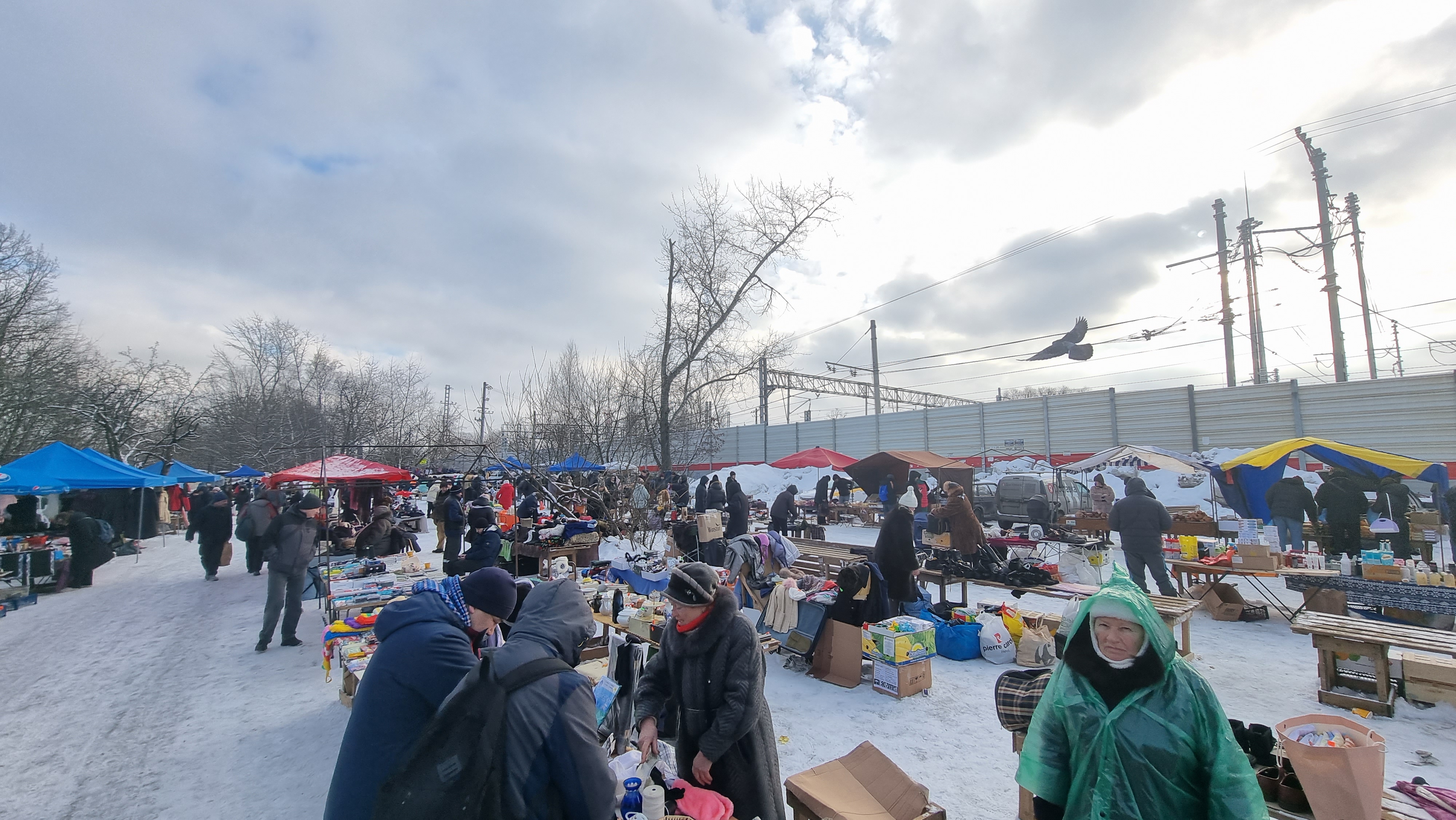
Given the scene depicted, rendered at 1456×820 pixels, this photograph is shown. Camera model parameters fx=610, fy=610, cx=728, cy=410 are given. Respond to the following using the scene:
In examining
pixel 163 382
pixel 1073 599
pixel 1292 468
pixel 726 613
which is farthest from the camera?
pixel 163 382

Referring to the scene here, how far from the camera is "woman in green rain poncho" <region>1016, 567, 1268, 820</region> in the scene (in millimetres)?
1827

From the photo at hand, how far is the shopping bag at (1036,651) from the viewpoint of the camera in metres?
6.26

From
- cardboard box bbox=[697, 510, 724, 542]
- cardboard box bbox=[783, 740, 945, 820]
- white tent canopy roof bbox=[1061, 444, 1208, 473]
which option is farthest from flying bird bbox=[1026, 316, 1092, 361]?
cardboard box bbox=[783, 740, 945, 820]

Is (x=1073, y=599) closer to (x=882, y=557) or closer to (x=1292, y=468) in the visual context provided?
(x=882, y=557)

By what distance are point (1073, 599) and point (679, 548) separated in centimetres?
581

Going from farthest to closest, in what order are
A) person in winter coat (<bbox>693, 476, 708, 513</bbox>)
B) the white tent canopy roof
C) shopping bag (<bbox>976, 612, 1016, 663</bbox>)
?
person in winter coat (<bbox>693, 476, 708, 513</bbox>) → the white tent canopy roof → shopping bag (<bbox>976, 612, 1016, 663</bbox>)

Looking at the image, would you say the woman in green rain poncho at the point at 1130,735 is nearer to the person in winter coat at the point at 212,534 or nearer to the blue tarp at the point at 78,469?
the person in winter coat at the point at 212,534

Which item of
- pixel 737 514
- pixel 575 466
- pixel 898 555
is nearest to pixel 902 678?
pixel 898 555

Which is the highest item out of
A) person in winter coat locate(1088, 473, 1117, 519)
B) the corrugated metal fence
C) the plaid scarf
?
the corrugated metal fence

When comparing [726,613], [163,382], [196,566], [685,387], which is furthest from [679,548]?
[163,382]

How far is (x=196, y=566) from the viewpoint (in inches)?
527

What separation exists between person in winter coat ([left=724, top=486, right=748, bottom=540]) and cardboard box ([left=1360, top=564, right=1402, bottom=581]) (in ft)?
28.7

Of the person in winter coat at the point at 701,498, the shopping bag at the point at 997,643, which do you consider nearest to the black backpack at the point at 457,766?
the shopping bag at the point at 997,643

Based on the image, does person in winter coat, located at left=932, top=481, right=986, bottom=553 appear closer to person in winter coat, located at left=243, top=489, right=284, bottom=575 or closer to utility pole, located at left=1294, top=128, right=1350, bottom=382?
person in winter coat, located at left=243, top=489, right=284, bottom=575
